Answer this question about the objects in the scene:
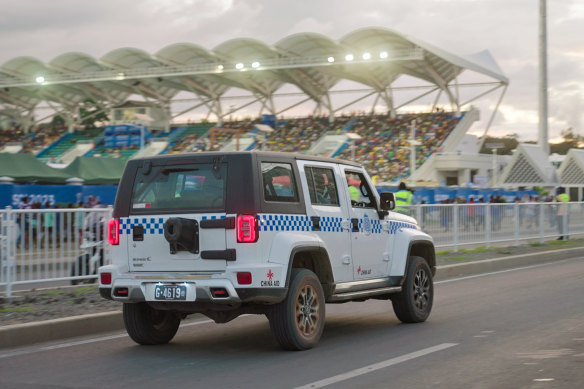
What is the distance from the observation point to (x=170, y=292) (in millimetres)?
7793

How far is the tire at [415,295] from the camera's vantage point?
998cm

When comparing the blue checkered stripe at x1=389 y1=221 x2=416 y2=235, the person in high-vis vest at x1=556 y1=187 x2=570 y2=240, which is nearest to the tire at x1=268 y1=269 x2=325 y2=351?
the blue checkered stripe at x1=389 y1=221 x2=416 y2=235

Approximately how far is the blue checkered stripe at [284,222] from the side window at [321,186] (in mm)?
334

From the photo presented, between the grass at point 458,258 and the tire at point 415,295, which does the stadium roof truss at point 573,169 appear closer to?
the grass at point 458,258

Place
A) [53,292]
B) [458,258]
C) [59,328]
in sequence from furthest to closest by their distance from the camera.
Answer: [458,258] < [53,292] < [59,328]

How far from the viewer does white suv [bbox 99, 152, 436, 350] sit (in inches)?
300

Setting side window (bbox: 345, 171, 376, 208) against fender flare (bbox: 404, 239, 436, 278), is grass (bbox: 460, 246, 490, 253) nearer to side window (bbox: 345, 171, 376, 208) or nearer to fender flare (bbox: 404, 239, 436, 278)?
fender flare (bbox: 404, 239, 436, 278)

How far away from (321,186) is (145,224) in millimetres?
1906

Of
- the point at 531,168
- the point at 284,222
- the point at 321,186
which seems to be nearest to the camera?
the point at 284,222

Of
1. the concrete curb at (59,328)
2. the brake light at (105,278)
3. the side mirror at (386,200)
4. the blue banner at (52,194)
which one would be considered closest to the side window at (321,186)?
the side mirror at (386,200)

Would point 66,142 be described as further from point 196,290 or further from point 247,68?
point 196,290

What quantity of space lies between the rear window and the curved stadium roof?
181 feet

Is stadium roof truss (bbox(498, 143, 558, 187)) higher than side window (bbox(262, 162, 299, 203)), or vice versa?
stadium roof truss (bbox(498, 143, 558, 187))

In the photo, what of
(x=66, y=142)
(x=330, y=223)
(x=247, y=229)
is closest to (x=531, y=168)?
(x=66, y=142)
